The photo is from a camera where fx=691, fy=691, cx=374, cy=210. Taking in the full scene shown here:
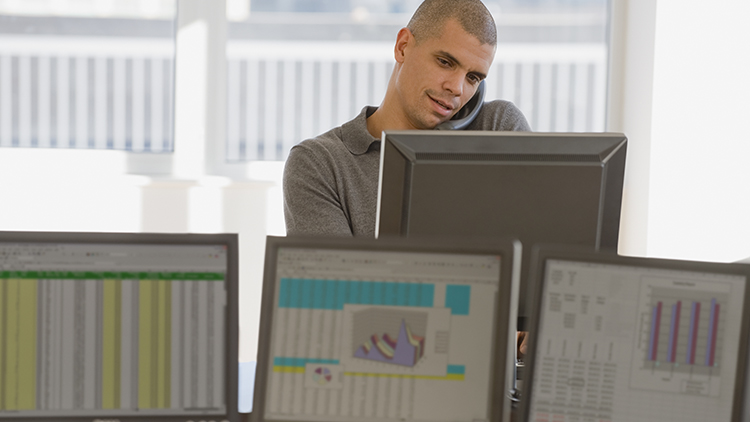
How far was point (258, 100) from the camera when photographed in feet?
10.00

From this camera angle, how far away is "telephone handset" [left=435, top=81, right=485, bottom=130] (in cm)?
177

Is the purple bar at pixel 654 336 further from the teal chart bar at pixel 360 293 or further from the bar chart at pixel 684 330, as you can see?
the teal chart bar at pixel 360 293

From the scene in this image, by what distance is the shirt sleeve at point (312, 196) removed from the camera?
1.58 m

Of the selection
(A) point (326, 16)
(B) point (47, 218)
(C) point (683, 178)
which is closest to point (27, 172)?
(B) point (47, 218)

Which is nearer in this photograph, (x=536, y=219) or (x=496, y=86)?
(x=536, y=219)

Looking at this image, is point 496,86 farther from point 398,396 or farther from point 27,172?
point 398,396

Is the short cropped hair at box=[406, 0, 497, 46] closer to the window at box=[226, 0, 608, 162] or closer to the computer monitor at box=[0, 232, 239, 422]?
the computer monitor at box=[0, 232, 239, 422]

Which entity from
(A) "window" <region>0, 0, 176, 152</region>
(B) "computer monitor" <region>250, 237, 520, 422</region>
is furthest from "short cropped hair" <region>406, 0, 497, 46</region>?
(A) "window" <region>0, 0, 176, 152</region>

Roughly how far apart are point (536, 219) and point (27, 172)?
7.86ft

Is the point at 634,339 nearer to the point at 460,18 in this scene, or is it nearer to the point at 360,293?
the point at 360,293

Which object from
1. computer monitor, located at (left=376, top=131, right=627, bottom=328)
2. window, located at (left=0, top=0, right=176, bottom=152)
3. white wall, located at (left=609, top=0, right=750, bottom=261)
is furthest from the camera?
window, located at (left=0, top=0, right=176, bottom=152)

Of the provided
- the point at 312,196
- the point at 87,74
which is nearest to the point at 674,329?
the point at 312,196

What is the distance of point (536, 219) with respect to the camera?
3.66ft

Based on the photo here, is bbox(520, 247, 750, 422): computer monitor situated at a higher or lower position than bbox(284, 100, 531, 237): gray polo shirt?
lower
